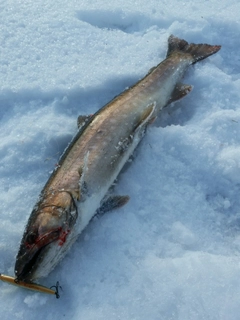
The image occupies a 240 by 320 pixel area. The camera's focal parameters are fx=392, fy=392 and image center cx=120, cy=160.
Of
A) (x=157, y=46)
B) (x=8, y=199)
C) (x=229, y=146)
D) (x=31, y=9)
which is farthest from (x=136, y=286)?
(x=31, y=9)

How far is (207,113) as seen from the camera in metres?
4.06

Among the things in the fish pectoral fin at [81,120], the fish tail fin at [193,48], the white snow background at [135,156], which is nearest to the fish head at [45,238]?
the white snow background at [135,156]

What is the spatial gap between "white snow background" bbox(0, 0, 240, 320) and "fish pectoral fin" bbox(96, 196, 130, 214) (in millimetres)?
57

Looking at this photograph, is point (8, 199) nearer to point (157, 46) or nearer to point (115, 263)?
point (115, 263)

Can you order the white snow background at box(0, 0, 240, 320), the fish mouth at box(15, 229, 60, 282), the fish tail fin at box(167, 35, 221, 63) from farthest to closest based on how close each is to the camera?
1. the fish tail fin at box(167, 35, 221, 63)
2. the white snow background at box(0, 0, 240, 320)
3. the fish mouth at box(15, 229, 60, 282)

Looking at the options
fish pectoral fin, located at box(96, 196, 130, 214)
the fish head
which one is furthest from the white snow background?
the fish head

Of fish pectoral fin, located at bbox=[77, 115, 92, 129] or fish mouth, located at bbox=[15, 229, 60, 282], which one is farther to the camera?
fish pectoral fin, located at bbox=[77, 115, 92, 129]

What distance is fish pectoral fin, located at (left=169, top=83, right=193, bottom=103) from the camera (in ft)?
13.7

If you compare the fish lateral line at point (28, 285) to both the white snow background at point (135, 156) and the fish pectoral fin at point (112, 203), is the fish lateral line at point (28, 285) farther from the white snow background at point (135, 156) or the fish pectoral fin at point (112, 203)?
the fish pectoral fin at point (112, 203)

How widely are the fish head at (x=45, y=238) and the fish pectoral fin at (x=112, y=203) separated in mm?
342

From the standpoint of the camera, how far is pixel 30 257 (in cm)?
271

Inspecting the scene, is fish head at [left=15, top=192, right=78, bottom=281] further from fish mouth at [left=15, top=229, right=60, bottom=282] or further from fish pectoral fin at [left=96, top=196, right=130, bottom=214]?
fish pectoral fin at [left=96, top=196, right=130, bottom=214]

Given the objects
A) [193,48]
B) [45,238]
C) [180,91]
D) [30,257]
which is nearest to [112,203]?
[45,238]

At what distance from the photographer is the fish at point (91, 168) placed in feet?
9.16
